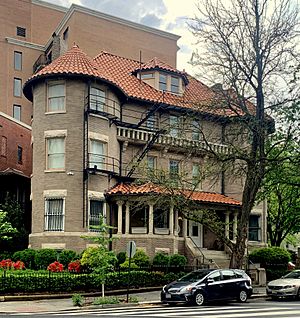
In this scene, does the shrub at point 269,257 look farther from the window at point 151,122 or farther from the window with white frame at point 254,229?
the window at point 151,122

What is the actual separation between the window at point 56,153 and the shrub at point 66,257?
509 cm

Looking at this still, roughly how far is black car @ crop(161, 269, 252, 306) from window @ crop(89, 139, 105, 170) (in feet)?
39.1

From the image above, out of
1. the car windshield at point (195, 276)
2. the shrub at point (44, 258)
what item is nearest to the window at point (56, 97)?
the shrub at point (44, 258)

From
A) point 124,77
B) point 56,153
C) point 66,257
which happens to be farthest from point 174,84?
point 66,257

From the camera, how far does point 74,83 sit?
33250 mm

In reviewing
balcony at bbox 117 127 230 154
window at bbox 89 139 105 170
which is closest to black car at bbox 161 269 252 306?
window at bbox 89 139 105 170

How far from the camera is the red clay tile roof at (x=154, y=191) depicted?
32.5 m

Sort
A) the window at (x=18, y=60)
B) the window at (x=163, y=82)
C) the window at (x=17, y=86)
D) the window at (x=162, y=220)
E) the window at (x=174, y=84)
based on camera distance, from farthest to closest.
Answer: the window at (x=18, y=60)
the window at (x=17, y=86)
the window at (x=174, y=84)
the window at (x=163, y=82)
the window at (x=162, y=220)

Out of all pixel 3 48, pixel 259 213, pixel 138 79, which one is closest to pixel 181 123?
pixel 138 79

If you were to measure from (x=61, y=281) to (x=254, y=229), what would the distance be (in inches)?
758

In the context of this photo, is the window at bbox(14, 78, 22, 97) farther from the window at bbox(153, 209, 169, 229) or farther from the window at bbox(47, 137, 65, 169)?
the window at bbox(153, 209, 169, 229)

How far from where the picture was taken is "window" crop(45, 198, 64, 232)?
106 ft

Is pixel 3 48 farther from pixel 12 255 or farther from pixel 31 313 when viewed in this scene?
pixel 31 313

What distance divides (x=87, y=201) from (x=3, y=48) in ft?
107
